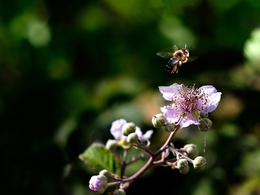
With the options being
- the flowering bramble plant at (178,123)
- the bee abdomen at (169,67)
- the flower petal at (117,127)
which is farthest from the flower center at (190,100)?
the flower petal at (117,127)

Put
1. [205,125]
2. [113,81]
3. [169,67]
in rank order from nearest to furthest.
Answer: [205,125] < [169,67] < [113,81]

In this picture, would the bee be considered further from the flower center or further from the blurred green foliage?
the blurred green foliage

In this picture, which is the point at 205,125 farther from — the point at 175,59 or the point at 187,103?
the point at 175,59

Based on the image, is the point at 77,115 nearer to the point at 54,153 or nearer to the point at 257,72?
the point at 54,153

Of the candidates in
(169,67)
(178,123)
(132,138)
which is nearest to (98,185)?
(132,138)

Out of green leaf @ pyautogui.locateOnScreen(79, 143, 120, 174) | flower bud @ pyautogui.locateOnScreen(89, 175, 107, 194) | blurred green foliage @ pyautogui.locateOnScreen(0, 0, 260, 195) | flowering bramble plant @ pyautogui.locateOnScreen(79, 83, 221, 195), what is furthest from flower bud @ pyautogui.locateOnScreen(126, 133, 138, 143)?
blurred green foliage @ pyautogui.locateOnScreen(0, 0, 260, 195)
